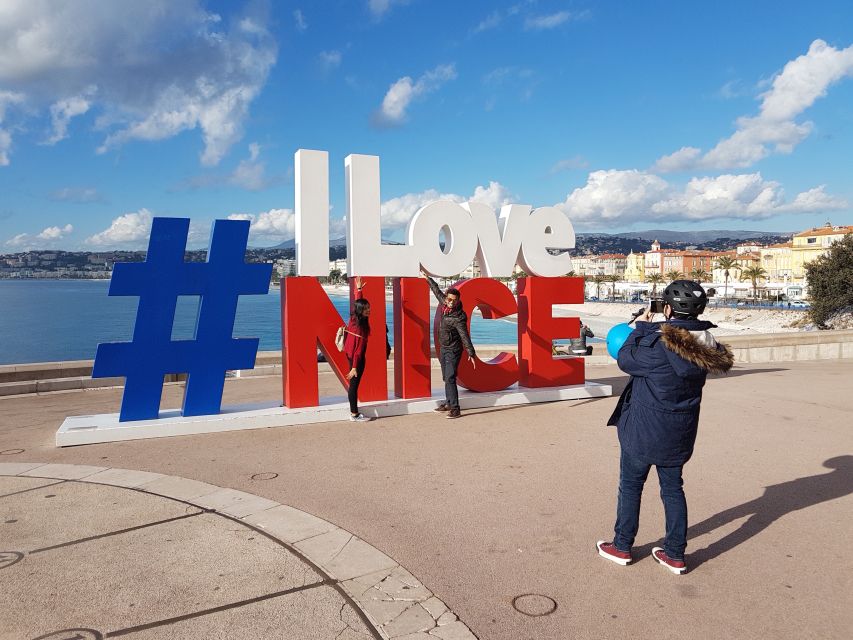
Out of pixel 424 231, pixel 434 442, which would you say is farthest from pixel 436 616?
pixel 424 231

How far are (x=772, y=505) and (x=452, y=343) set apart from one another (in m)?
5.00

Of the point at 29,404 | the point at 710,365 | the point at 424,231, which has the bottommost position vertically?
the point at 29,404

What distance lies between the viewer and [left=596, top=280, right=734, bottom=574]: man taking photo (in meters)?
4.04

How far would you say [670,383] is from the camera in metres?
4.09

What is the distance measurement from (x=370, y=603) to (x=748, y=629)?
2.19 m

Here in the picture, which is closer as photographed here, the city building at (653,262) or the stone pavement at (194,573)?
the stone pavement at (194,573)

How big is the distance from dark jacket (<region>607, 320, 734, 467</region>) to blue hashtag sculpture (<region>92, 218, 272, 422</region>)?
228 inches

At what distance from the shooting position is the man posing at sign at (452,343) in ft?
30.7

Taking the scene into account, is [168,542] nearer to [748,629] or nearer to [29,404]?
[748,629]

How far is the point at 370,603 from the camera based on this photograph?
3764 millimetres

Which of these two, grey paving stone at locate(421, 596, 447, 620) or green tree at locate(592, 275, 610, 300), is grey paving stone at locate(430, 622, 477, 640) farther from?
green tree at locate(592, 275, 610, 300)

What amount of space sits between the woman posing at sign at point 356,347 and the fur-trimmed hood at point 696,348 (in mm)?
5460

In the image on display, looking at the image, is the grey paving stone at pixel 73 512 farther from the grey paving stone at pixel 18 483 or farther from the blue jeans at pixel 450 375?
the blue jeans at pixel 450 375

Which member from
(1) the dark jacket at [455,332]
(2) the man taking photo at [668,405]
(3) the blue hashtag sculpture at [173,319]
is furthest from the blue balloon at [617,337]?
(3) the blue hashtag sculpture at [173,319]
